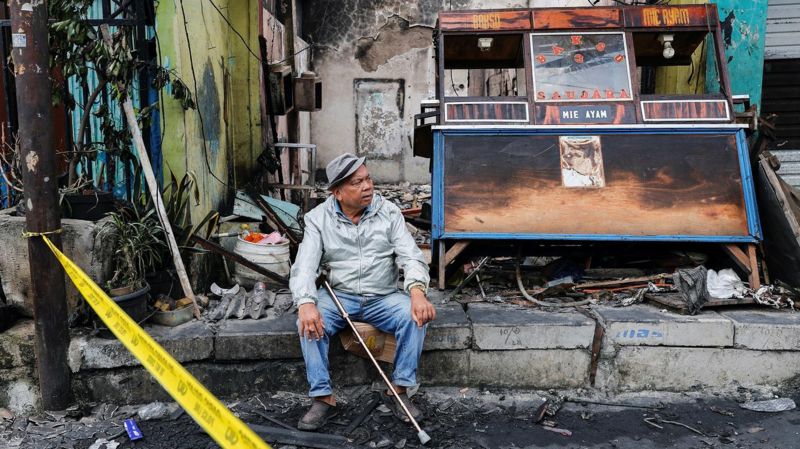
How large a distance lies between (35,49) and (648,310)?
416 cm

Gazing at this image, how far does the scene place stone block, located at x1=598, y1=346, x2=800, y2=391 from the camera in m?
4.23

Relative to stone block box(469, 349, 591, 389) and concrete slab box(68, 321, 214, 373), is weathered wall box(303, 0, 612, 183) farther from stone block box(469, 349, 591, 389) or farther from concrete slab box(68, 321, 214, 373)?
concrete slab box(68, 321, 214, 373)

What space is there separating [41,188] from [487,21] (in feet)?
11.3

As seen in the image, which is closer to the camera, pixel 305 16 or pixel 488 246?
pixel 488 246

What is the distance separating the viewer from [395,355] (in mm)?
3855

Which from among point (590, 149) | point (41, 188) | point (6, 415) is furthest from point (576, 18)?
point (6, 415)

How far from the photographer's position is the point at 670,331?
4199 millimetres

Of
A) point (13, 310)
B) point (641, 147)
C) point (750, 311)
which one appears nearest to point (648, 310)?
point (750, 311)

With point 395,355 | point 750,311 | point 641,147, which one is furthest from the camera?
point 641,147

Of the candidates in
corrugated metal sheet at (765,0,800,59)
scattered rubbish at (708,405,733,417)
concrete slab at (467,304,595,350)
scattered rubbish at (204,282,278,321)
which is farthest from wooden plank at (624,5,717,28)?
scattered rubbish at (204,282,278,321)

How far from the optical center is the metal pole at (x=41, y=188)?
11.5 feet

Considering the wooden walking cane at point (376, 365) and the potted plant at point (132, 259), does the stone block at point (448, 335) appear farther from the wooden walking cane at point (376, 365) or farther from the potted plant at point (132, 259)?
the potted plant at point (132, 259)

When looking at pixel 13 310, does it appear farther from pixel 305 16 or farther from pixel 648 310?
pixel 305 16

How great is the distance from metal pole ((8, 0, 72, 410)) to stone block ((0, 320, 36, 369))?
229 millimetres
